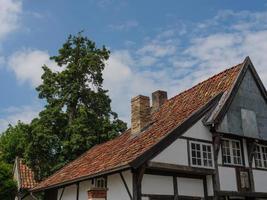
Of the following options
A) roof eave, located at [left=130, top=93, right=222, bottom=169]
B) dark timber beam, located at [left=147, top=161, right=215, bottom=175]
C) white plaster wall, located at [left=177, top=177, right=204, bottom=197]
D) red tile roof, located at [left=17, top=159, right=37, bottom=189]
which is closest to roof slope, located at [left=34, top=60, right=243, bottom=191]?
roof eave, located at [left=130, top=93, right=222, bottom=169]

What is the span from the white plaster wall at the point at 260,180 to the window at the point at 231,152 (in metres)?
1.02

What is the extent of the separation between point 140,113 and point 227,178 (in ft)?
15.3

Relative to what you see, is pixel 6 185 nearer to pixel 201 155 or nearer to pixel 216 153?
pixel 201 155

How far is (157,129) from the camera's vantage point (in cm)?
1723

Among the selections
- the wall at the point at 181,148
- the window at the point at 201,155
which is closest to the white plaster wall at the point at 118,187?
the wall at the point at 181,148

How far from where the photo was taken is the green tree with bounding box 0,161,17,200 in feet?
82.1

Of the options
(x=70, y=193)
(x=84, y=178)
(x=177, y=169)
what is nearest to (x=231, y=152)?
Answer: (x=177, y=169)

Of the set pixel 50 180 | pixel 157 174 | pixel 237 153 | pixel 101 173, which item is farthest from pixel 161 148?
pixel 50 180

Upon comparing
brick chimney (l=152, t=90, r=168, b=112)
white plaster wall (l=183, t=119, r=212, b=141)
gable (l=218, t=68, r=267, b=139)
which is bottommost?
white plaster wall (l=183, t=119, r=212, b=141)

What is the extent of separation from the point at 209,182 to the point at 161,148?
2.89 meters

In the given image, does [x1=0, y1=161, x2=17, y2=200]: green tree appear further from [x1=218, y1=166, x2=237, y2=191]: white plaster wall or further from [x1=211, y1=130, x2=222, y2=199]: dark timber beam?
[x1=218, y1=166, x2=237, y2=191]: white plaster wall

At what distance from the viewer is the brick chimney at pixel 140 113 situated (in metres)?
18.5

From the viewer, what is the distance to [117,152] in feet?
56.6

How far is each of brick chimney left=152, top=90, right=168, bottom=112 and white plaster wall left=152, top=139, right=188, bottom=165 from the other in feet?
18.2
